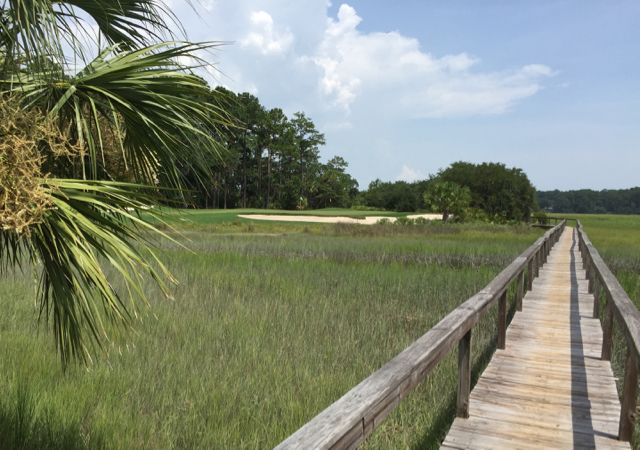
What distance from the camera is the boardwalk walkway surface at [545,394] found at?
10.9 ft

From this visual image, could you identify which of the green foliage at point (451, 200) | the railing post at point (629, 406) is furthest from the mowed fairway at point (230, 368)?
the green foliage at point (451, 200)

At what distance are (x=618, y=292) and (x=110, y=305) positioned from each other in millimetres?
4393

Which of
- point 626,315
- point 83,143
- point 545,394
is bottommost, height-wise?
point 545,394

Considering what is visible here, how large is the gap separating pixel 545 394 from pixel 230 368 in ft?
10.0

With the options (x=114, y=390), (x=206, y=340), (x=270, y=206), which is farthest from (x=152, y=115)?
(x=270, y=206)

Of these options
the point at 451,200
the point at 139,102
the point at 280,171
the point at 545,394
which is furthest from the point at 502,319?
the point at 280,171

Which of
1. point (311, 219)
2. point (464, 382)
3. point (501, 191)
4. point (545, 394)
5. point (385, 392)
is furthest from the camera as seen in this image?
point (501, 191)

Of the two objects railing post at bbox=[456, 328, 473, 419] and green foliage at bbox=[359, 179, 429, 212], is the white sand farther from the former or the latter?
railing post at bbox=[456, 328, 473, 419]

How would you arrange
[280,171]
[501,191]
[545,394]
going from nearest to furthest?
[545,394] < [501,191] < [280,171]

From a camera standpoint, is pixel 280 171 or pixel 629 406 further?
pixel 280 171

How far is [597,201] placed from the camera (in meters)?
168

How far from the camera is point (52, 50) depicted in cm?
232

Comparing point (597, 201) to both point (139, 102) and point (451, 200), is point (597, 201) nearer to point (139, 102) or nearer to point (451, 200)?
point (451, 200)

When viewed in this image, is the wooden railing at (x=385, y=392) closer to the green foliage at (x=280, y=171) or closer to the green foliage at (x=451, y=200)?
the green foliage at (x=451, y=200)
